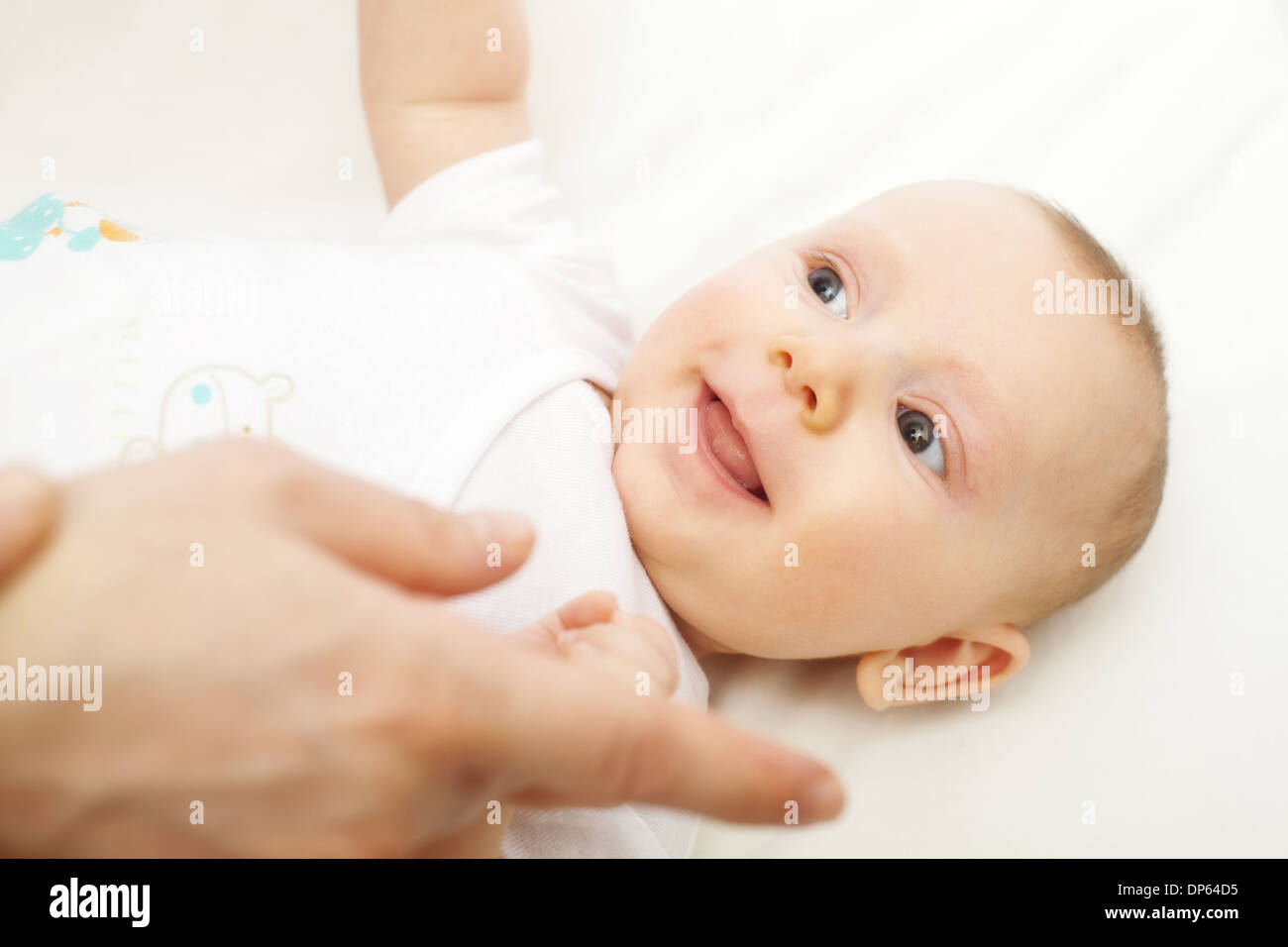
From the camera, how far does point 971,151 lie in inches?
58.7

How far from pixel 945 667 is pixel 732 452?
1.13 feet

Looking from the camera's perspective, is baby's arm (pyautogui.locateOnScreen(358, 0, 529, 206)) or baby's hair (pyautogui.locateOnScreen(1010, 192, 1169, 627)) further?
baby's arm (pyautogui.locateOnScreen(358, 0, 529, 206))

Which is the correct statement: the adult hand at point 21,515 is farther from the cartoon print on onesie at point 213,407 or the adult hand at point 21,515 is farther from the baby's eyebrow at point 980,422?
the baby's eyebrow at point 980,422

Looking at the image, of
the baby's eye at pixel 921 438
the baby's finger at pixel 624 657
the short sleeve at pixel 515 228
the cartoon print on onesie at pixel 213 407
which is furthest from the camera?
the short sleeve at pixel 515 228

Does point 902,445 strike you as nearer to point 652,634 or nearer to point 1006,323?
point 1006,323

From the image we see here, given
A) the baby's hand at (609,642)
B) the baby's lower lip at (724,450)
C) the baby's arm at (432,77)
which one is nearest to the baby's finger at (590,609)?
the baby's hand at (609,642)

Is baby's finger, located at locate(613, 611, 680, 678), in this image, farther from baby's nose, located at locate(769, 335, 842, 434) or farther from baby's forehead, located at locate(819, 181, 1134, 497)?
baby's forehead, located at locate(819, 181, 1134, 497)

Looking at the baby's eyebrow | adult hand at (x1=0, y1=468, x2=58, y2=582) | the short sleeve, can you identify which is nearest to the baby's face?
the baby's eyebrow

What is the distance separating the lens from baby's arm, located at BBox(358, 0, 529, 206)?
1.32 metres

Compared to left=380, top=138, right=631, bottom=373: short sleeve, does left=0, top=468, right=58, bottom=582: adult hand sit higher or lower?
lower

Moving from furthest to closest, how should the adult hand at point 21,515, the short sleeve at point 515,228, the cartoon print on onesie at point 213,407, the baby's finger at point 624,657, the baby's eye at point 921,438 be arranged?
the short sleeve at point 515,228 → the baby's eye at point 921,438 → the cartoon print on onesie at point 213,407 → the baby's finger at point 624,657 → the adult hand at point 21,515

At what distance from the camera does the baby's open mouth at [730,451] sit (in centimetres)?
104

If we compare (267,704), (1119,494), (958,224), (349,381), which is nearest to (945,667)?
(1119,494)

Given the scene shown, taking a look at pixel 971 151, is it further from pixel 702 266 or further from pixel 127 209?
pixel 127 209
